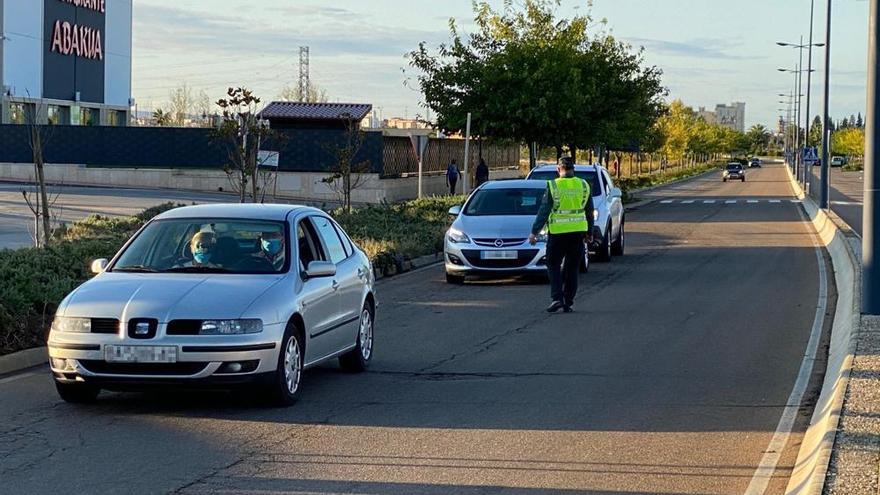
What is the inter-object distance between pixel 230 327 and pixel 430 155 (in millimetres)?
45975

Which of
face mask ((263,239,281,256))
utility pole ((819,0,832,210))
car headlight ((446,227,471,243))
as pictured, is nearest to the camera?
face mask ((263,239,281,256))

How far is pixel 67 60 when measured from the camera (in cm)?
6197

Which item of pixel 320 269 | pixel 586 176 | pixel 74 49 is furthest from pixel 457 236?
pixel 74 49

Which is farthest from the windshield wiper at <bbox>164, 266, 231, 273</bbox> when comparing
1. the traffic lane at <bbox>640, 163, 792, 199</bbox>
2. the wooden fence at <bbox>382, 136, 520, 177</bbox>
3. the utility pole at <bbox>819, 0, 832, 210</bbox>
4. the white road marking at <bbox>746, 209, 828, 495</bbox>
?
the traffic lane at <bbox>640, 163, 792, 199</bbox>

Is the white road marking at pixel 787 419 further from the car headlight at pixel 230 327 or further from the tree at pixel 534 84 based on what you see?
the tree at pixel 534 84

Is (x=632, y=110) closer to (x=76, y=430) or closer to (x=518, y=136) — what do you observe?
(x=518, y=136)

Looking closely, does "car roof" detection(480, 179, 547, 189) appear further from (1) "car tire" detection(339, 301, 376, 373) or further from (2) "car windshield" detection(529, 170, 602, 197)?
(1) "car tire" detection(339, 301, 376, 373)

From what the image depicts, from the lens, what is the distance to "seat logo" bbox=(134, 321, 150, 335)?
881 cm

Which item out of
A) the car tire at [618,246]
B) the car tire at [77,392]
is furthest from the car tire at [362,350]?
the car tire at [618,246]

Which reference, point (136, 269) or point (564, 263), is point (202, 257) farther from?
point (564, 263)

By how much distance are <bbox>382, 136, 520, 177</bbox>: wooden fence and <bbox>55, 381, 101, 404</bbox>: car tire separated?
3764 centimetres

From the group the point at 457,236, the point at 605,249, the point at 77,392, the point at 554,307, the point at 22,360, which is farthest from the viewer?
the point at 605,249

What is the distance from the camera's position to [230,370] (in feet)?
29.3

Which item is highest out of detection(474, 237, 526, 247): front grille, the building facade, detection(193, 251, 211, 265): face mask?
the building facade
